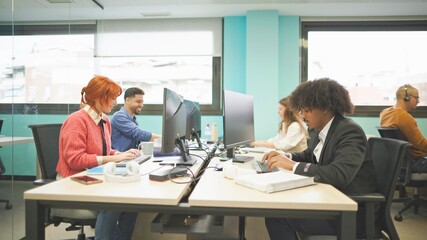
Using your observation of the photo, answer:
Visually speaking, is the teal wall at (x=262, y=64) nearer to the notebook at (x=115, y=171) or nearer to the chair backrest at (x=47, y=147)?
the chair backrest at (x=47, y=147)

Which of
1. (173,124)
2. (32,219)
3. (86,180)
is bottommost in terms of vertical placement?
(32,219)

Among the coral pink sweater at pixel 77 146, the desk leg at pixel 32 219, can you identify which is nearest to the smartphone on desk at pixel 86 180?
the desk leg at pixel 32 219

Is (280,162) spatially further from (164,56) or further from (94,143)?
(164,56)

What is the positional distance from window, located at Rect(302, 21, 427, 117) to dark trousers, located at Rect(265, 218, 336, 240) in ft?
9.78

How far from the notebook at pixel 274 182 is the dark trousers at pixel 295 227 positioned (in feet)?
0.65

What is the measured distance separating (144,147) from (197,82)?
2117 millimetres

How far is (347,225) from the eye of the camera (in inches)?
39.9

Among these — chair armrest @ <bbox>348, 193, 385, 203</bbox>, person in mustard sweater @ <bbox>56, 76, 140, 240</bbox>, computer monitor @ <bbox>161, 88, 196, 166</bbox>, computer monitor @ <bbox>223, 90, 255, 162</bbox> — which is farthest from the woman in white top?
chair armrest @ <bbox>348, 193, 385, 203</bbox>

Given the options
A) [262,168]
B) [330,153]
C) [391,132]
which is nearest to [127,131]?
[262,168]

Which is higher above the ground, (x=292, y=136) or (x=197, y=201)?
(x=292, y=136)

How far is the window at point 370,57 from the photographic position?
389 centimetres

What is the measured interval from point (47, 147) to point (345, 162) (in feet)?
5.55

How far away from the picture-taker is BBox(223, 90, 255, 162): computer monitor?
1.67 metres

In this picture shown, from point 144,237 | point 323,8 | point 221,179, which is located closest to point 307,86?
point 221,179
